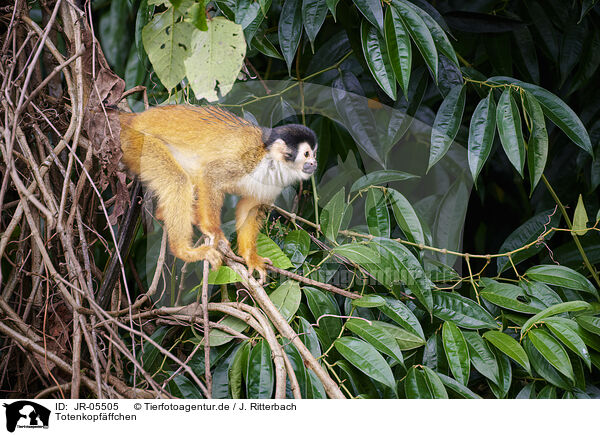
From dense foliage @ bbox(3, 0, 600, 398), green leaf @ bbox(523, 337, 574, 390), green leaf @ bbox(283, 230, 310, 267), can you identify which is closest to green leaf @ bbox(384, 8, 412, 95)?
dense foliage @ bbox(3, 0, 600, 398)


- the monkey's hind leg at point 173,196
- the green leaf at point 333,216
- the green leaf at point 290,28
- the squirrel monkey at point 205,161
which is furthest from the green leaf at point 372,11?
the monkey's hind leg at point 173,196

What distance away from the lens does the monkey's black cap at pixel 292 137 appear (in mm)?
976

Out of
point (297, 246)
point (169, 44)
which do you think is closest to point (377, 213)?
point (297, 246)

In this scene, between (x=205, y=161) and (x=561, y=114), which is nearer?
(x=205, y=161)

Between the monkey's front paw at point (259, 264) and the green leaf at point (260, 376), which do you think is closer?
the green leaf at point (260, 376)

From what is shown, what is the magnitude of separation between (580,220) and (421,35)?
0.57 metres

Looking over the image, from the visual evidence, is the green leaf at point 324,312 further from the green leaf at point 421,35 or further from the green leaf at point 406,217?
the green leaf at point 421,35

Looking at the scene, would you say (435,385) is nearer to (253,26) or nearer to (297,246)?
(297,246)

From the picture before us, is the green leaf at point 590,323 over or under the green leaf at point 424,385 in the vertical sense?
over

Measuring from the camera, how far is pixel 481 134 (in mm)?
1108

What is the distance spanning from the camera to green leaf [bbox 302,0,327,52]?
104 centimetres

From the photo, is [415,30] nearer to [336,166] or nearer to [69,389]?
[336,166]

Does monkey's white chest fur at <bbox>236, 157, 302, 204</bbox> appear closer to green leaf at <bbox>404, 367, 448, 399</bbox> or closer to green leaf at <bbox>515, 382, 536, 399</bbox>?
green leaf at <bbox>404, 367, 448, 399</bbox>
